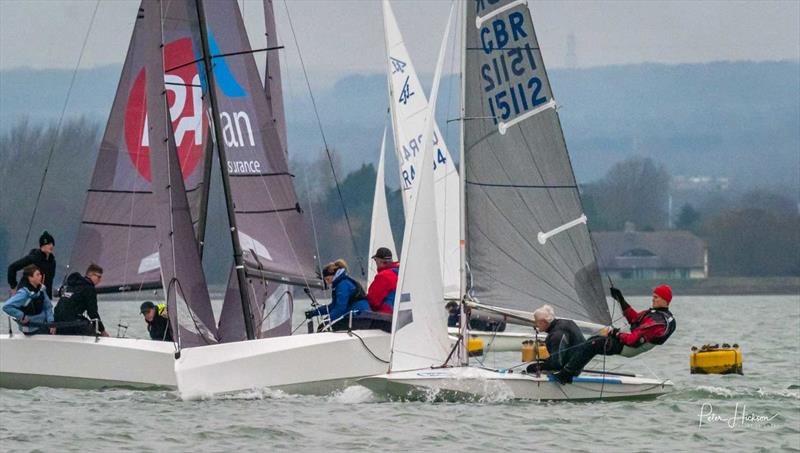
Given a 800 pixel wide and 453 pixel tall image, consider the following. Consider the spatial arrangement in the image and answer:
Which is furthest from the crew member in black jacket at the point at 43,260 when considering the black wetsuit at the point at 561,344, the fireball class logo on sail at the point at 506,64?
the black wetsuit at the point at 561,344

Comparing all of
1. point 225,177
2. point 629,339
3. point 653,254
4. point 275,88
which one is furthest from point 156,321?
point 653,254

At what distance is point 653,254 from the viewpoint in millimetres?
109312

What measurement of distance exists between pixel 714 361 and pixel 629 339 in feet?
15.1

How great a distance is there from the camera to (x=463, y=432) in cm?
1258

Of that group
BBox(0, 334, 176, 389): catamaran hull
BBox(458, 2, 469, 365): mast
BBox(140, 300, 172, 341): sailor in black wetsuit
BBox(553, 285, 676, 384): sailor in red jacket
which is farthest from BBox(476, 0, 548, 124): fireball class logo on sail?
BBox(140, 300, 172, 341): sailor in black wetsuit

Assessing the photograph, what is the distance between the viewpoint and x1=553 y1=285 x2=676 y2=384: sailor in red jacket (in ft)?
45.5

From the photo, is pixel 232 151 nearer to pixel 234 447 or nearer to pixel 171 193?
pixel 171 193

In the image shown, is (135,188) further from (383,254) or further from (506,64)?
(506,64)

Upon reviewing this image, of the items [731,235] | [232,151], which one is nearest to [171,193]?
[232,151]

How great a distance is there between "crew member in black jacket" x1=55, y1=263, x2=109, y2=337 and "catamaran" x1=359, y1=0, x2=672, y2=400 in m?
3.40

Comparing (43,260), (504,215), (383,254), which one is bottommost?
(43,260)

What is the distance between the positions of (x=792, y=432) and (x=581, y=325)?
259 cm

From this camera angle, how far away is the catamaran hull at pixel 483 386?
550 inches

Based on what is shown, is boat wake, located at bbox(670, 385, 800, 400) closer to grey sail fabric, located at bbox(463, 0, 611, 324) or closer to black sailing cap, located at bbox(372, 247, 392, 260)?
grey sail fabric, located at bbox(463, 0, 611, 324)
